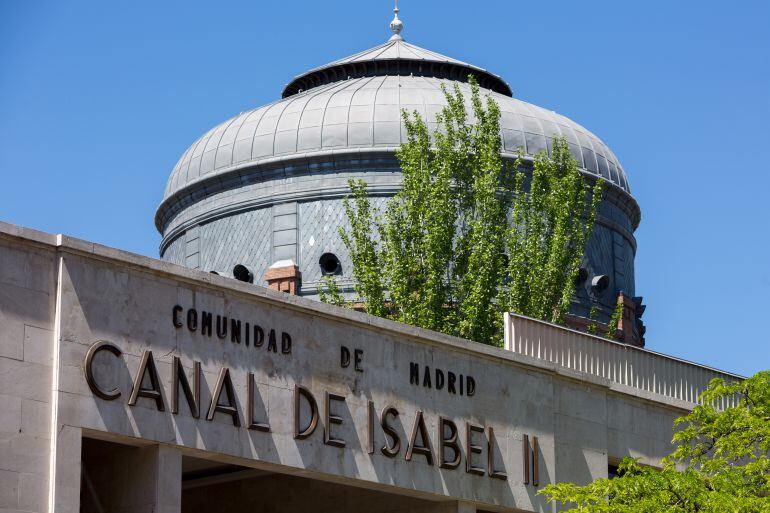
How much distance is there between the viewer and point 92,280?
23.0 meters

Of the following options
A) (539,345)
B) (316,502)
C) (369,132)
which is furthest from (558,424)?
(369,132)

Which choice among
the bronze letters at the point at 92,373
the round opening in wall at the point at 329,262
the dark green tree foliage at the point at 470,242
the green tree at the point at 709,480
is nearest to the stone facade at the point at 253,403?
the bronze letters at the point at 92,373

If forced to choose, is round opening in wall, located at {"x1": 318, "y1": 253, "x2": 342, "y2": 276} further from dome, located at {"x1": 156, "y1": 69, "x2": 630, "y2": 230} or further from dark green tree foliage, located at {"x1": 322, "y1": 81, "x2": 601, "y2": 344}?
dark green tree foliage, located at {"x1": 322, "y1": 81, "x2": 601, "y2": 344}

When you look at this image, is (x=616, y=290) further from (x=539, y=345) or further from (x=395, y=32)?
(x=539, y=345)

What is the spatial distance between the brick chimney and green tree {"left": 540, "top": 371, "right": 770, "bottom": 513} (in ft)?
78.3

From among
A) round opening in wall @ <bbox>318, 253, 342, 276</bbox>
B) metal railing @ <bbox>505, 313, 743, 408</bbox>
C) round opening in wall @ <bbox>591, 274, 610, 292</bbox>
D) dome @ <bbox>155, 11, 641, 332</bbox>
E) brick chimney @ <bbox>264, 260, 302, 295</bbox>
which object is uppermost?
dome @ <bbox>155, 11, 641, 332</bbox>

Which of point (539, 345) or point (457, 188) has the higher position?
point (457, 188)

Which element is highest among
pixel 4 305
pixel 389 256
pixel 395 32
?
pixel 395 32

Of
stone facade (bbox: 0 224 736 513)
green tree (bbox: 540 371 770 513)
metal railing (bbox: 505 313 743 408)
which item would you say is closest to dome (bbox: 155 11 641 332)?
metal railing (bbox: 505 313 743 408)

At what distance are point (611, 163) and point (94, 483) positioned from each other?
3699cm

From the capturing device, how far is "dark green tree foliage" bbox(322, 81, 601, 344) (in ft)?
138

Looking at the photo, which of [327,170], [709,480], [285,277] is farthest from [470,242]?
[709,480]

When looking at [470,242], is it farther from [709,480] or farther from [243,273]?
[709,480]

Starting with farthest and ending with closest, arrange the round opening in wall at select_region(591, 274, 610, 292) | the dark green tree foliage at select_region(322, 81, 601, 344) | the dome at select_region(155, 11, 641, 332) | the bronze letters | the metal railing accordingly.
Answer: the round opening in wall at select_region(591, 274, 610, 292) → the dome at select_region(155, 11, 641, 332) → the dark green tree foliage at select_region(322, 81, 601, 344) → the metal railing → the bronze letters
